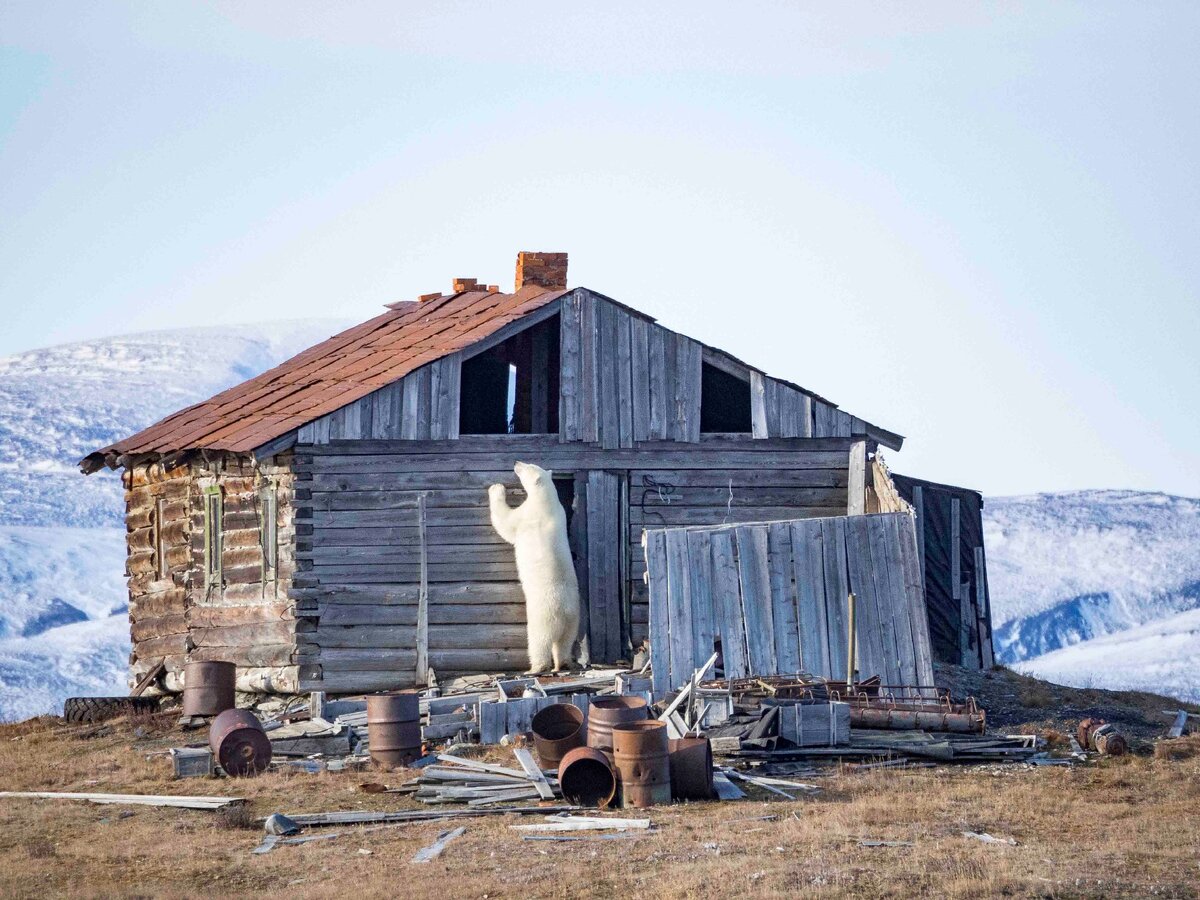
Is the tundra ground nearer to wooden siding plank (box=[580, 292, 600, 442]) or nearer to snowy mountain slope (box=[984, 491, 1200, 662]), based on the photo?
wooden siding plank (box=[580, 292, 600, 442])

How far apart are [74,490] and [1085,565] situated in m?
42.0

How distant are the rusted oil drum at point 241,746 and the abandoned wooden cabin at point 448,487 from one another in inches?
127

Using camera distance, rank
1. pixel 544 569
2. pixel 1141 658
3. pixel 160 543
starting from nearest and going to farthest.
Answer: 1. pixel 544 569
2. pixel 160 543
3. pixel 1141 658

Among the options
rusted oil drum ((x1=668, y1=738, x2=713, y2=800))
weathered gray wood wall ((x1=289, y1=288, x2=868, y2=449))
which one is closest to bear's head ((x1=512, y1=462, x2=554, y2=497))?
weathered gray wood wall ((x1=289, y1=288, x2=868, y2=449))

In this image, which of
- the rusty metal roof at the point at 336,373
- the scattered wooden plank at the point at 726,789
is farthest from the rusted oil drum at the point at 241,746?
Answer: the scattered wooden plank at the point at 726,789

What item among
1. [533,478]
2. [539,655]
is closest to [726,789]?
[539,655]

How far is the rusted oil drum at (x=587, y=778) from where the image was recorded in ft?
40.4

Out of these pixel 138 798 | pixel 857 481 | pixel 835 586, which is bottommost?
pixel 138 798

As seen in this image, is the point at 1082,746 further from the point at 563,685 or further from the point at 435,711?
the point at 435,711

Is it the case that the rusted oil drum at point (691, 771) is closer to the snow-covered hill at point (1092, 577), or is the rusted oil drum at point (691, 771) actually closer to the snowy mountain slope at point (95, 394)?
the snow-covered hill at point (1092, 577)

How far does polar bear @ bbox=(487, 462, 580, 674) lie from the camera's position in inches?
707

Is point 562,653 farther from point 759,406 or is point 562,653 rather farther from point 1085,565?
point 1085,565

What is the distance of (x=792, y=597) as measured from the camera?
1688 centimetres

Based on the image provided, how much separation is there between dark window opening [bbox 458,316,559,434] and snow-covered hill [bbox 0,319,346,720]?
29.5m
